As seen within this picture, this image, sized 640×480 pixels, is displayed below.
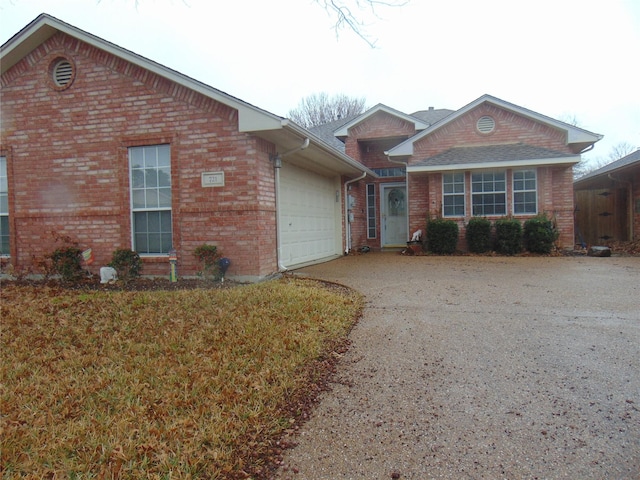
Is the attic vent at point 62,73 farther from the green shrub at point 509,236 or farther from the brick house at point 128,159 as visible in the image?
the green shrub at point 509,236

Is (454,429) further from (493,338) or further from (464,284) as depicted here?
(464,284)

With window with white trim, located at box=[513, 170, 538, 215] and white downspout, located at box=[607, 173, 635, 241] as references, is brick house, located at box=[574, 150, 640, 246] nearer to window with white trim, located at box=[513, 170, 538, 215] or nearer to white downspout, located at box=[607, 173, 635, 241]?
white downspout, located at box=[607, 173, 635, 241]

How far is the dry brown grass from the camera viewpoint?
7.92ft

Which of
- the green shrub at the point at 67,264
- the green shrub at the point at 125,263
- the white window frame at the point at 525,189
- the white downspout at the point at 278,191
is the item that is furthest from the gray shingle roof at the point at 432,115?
the green shrub at the point at 67,264

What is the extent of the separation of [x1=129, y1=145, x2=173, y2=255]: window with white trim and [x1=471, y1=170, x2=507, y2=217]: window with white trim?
953 centimetres

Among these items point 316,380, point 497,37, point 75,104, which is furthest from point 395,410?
point 75,104

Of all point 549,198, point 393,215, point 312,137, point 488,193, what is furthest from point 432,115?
point 312,137

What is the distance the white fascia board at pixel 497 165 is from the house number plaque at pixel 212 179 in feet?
24.5

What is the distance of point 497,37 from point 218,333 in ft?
21.6

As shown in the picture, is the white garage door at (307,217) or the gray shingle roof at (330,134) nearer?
the white garage door at (307,217)

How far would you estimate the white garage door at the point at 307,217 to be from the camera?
9727mm

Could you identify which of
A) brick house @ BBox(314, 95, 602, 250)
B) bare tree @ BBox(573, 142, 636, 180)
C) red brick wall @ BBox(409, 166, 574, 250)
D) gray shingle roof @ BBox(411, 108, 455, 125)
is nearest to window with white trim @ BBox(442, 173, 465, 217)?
brick house @ BBox(314, 95, 602, 250)

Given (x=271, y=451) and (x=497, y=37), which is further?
(x=497, y=37)

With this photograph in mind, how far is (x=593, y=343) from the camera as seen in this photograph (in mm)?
4359
